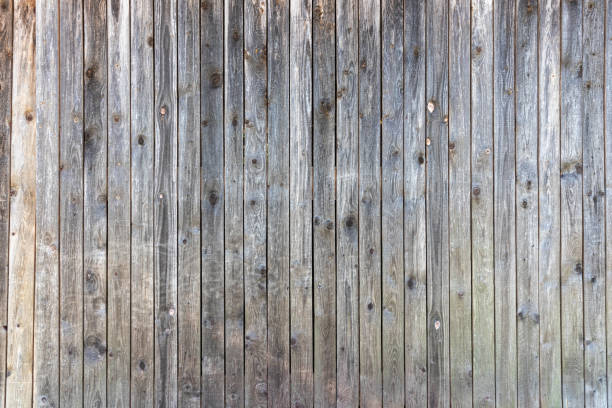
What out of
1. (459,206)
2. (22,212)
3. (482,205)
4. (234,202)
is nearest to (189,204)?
(234,202)

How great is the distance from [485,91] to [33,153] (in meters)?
2.16

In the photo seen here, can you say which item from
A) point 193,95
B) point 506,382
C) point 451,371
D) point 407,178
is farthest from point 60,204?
point 506,382

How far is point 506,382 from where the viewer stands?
7.05ft

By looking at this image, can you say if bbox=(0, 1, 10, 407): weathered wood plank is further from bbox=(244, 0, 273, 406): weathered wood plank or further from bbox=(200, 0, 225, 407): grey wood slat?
bbox=(244, 0, 273, 406): weathered wood plank

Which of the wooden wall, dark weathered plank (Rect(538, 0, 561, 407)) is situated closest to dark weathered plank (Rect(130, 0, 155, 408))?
the wooden wall

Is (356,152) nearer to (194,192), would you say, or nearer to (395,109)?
(395,109)

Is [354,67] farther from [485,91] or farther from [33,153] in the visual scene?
[33,153]

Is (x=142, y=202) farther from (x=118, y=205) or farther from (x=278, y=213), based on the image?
(x=278, y=213)

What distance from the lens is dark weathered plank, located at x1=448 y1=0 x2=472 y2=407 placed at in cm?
214

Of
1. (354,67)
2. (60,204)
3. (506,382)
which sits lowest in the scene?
(506,382)

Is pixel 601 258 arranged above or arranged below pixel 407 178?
below

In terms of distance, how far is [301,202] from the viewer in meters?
2.13

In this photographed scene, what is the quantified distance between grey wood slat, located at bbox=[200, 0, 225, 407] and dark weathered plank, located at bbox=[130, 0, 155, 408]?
0.24m

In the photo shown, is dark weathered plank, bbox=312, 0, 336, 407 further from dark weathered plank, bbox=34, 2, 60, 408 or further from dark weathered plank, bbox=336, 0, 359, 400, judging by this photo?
dark weathered plank, bbox=34, 2, 60, 408
